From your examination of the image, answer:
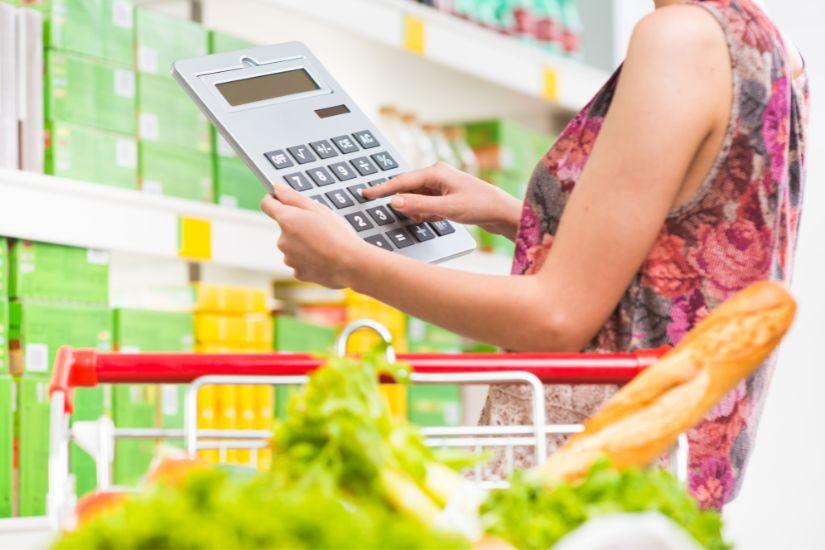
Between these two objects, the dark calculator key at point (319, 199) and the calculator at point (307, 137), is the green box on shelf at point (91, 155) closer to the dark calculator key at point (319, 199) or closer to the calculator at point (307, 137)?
the calculator at point (307, 137)

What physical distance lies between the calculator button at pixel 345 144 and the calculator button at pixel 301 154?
4cm

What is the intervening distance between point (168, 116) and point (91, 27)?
0.70 feet

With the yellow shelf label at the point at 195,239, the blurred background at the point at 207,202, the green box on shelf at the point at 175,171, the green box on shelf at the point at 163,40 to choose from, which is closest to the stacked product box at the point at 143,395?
the blurred background at the point at 207,202

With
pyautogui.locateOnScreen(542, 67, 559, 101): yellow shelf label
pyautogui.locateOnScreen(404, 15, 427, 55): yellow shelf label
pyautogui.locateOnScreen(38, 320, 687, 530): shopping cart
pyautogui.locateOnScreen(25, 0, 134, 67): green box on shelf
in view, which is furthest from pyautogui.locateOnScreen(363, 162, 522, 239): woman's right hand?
pyautogui.locateOnScreen(542, 67, 559, 101): yellow shelf label

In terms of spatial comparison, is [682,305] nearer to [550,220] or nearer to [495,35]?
[550,220]

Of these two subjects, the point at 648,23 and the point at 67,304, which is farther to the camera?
the point at 67,304

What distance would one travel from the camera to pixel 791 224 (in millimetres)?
1123

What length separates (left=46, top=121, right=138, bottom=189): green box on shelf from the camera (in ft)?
6.51

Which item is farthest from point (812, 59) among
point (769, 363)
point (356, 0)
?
point (769, 363)

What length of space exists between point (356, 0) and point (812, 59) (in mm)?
1103

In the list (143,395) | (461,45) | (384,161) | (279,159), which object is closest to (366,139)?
(384,161)

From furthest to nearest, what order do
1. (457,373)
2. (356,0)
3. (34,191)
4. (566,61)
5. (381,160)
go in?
(566,61) → (356,0) → (34,191) → (381,160) → (457,373)

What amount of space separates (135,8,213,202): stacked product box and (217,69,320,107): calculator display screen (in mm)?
942

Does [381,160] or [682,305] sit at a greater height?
[381,160]
